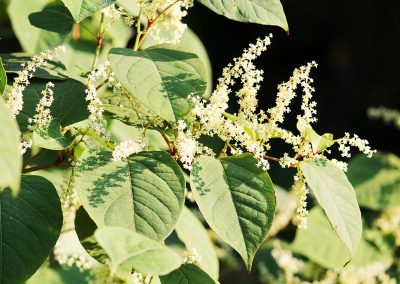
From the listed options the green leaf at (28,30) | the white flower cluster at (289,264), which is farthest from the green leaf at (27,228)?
the white flower cluster at (289,264)

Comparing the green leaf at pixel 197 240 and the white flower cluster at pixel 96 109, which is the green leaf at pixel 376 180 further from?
the white flower cluster at pixel 96 109

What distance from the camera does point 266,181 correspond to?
3.61ft

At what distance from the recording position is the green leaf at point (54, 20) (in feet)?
4.53

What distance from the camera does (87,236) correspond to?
1174mm

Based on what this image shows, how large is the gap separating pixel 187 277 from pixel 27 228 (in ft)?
0.85

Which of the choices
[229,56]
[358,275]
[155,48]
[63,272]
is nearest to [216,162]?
[155,48]

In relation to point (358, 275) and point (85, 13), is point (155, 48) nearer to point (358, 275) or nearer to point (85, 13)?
point (85, 13)

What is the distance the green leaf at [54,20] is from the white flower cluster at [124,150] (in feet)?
1.27

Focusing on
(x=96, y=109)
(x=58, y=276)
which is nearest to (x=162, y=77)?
(x=96, y=109)

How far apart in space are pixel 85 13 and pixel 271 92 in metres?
3.70

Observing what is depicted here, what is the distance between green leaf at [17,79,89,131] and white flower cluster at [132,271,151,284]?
0.89ft

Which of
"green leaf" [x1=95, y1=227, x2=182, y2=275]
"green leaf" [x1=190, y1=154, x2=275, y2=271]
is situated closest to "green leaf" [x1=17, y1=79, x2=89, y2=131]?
"green leaf" [x1=190, y1=154, x2=275, y2=271]

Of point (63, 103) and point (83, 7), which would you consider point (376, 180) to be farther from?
point (83, 7)

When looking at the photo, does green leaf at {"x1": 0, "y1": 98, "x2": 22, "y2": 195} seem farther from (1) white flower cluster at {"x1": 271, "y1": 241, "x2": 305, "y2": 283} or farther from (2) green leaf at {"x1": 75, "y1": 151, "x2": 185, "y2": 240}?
(1) white flower cluster at {"x1": 271, "y1": 241, "x2": 305, "y2": 283}
